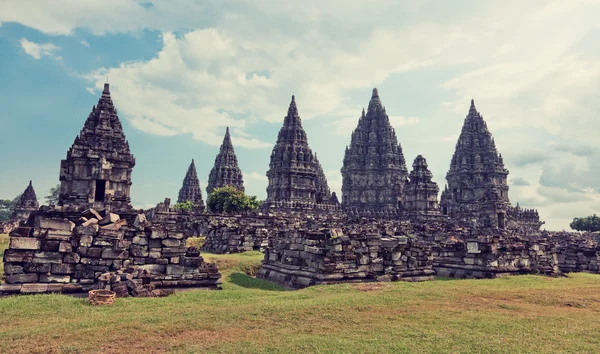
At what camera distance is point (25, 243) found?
1138 cm

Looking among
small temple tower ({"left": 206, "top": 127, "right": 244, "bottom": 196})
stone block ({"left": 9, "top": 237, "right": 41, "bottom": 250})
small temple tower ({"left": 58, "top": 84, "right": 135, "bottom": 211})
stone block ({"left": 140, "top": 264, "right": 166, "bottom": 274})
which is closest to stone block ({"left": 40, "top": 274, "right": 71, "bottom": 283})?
stone block ({"left": 9, "top": 237, "right": 41, "bottom": 250})

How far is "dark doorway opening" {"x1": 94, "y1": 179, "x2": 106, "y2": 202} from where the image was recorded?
1230 inches

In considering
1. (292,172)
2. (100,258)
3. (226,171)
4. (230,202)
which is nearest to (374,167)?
(292,172)

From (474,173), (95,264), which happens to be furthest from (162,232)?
(474,173)

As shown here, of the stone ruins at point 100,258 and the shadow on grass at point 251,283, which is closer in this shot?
the stone ruins at point 100,258

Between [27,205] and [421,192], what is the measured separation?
5716cm

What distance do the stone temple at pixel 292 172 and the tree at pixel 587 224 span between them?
2322 inches

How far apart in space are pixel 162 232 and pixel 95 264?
207 centimetres

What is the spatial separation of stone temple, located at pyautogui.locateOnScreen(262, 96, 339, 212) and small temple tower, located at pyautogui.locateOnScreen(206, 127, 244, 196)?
11921mm

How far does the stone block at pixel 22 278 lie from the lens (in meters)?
11.1

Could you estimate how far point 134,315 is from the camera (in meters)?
8.97

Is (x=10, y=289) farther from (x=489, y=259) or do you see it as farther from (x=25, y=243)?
(x=489, y=259)

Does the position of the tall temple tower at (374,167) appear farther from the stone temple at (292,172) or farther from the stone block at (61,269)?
the stone block at (61,269)

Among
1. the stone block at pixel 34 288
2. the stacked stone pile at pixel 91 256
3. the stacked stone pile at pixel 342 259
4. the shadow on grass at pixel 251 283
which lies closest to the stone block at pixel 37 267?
the stacked stone pile at pixel 91 256
